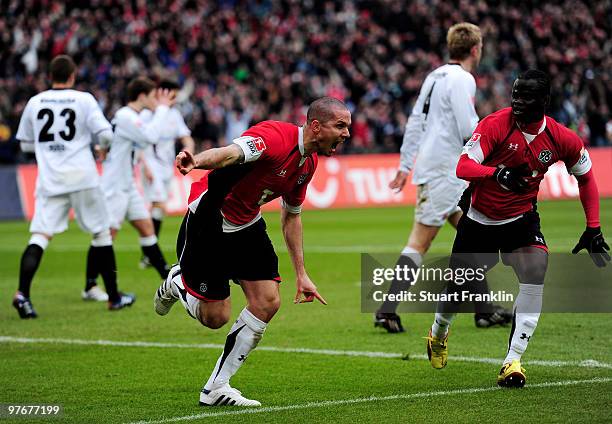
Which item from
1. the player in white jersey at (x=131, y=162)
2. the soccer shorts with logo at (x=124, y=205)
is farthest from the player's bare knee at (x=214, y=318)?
the soccer shorts with logo at (x=124, y=205)

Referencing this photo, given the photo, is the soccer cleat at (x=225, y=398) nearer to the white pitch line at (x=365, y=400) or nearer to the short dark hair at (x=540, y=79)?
the white pitch line at (x=365, y=400)

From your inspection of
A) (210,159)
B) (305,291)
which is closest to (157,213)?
(305,291)

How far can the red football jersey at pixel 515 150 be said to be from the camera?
7.06 metres

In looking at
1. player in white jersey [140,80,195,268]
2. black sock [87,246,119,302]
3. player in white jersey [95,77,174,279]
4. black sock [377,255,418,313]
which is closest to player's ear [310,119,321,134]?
black sock [377,255,418,313]

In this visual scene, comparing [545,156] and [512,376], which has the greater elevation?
[545,156]

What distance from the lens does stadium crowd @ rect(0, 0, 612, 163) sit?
96.3 ft

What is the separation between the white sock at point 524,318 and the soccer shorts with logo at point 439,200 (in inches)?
100

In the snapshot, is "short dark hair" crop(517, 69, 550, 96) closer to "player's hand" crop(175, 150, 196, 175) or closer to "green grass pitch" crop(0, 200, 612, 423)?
"green grass pitch" crop(0, 200, 612, 423)

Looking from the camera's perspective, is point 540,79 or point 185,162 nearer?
point 185,162

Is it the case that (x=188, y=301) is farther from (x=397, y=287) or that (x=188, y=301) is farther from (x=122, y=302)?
(x=122, y=302)

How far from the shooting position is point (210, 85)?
101ft

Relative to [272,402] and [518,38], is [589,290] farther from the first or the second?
[518,38]

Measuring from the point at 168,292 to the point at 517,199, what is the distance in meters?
2.44

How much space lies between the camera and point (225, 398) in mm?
6543
